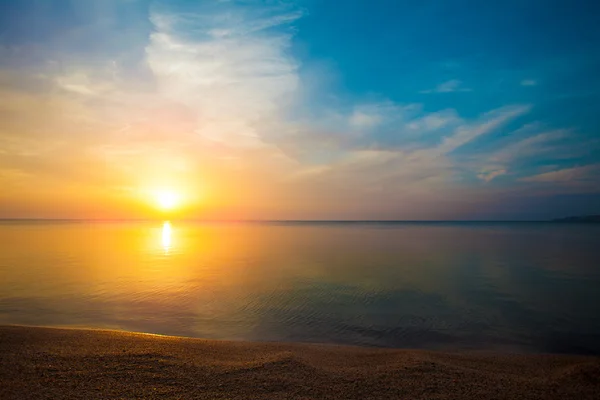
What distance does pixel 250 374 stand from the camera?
23.5ft

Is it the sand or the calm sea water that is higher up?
the sand

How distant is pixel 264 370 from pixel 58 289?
61.3 feet

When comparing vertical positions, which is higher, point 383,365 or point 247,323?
point 383,365

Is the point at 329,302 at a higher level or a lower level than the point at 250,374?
lower

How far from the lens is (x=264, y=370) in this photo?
290 inches

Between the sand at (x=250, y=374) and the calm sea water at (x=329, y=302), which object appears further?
the calm sea water at (x=329, y=302)

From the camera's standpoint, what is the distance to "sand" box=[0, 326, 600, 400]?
20.8ft

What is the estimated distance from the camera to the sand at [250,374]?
20.8 feet

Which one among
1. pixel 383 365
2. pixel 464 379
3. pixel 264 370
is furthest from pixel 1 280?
pixel 464 379

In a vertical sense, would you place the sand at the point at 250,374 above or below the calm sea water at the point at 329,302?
above

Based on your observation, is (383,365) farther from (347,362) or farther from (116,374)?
(116,374)

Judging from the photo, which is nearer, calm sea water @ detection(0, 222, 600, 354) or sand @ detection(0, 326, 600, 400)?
sand @ detection(0, 326, 600, 400)

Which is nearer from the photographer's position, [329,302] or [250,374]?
[250,374]

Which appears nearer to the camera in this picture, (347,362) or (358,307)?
(347,362)
